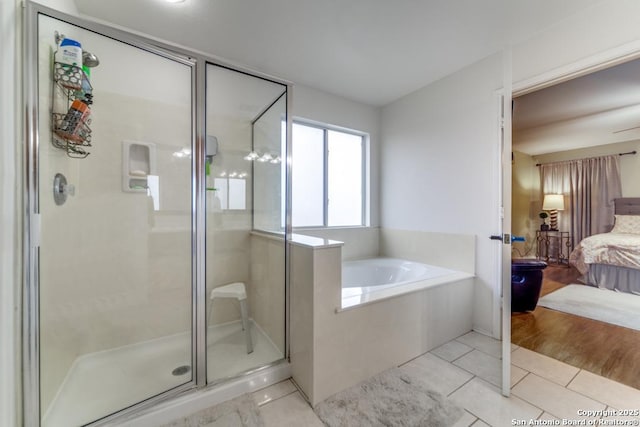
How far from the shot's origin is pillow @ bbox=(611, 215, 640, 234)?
279 cm

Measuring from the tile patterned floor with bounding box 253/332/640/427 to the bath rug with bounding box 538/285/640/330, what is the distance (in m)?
1.25

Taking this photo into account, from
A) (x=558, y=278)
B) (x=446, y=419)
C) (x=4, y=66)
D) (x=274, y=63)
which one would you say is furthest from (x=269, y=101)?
(x=558, y=278)

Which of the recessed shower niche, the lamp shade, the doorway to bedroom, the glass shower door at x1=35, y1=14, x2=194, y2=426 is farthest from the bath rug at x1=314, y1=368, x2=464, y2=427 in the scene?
the lamp shade

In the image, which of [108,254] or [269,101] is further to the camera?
[269,101]

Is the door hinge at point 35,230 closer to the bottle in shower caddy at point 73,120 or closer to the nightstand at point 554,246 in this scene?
the bottle in shower caddy at point 73,120

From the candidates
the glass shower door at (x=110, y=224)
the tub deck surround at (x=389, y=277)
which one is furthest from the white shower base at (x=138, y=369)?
the tub deck surround at (x=389, y=277)

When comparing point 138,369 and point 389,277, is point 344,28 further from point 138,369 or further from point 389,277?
point 138,369

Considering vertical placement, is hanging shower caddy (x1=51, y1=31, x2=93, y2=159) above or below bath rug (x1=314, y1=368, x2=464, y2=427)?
above

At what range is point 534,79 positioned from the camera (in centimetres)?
196

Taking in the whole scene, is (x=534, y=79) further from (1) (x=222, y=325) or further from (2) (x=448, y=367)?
(1) (x=222, y=325)

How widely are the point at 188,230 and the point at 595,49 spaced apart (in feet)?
10.6

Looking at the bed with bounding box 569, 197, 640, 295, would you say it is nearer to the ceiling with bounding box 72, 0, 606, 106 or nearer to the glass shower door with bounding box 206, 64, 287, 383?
the ceiling with bounding box 72, 0, 606, 106

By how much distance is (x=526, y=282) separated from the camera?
8.63 ft

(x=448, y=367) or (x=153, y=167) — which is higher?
(x=153, y=167)
